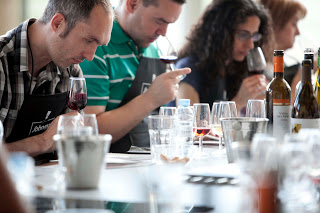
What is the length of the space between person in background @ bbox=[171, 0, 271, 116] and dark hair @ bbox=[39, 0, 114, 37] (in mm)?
1315

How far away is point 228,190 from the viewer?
46.1 inches

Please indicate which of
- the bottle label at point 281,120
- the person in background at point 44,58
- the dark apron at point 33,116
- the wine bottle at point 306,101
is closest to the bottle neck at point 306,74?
the wine bottle at point 306,101

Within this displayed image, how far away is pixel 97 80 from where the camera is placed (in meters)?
2.67

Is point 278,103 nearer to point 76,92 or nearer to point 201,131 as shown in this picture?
point 201,131

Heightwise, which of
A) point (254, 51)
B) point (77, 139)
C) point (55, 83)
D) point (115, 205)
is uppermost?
point (254, 51)

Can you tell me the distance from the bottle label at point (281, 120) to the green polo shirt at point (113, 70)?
1.16 meters

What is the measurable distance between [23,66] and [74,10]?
313 mm

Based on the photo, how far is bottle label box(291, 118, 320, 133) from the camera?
1.56 meters

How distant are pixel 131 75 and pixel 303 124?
1.46m

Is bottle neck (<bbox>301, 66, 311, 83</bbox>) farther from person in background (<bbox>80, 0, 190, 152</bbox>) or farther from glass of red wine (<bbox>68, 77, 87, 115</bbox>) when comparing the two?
person in background (<bbox>80, 0, 190, 152</bbox>)

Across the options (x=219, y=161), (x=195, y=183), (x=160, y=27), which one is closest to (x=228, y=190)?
(x=195, y=183)

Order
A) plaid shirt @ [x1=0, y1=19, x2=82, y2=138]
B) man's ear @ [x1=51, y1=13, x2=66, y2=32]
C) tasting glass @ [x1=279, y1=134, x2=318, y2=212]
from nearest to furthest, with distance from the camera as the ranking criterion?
tasting glass @ [x1=279, y1=134, x2=318, y2=212] < plaid shirt @ [x1=0, y1=19, x2=82, y2=138] < man's ear @ [x1=51, y1=13, x2=66, y2=32]

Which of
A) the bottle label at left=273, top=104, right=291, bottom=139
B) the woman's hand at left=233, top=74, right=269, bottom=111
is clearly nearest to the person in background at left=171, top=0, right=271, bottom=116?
the woman's hand at left=233, top=74, right=269, bottom=111

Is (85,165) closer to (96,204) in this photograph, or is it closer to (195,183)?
(96,204)
